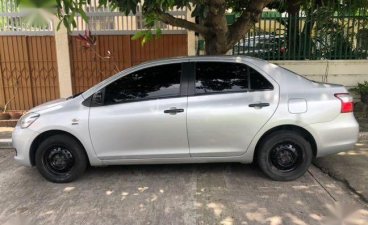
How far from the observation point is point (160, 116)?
4871mm

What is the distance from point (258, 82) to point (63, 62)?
5.08 meters

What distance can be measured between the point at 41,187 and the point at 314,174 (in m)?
3.45

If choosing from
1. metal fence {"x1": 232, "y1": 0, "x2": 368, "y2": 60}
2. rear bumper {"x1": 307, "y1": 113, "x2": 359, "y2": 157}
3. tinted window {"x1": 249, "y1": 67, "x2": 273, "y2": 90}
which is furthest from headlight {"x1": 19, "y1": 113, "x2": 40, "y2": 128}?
metal fence {"x1": 232, "y1": 0, "x2": 368, "y2": 60}

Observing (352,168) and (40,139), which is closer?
(40,139)

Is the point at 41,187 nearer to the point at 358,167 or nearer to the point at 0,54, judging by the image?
the point at 358,167

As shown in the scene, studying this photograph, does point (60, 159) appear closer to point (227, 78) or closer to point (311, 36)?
point (227, 78)

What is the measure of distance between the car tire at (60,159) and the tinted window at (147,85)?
2.31ft

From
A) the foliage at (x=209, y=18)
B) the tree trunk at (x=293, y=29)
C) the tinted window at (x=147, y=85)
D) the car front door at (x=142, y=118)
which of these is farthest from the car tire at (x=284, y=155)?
the tree trunk at (x=293, y=29)

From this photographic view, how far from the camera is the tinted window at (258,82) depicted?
4.97m

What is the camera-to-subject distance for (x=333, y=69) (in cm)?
842

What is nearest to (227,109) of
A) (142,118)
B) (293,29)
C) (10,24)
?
(142,118)

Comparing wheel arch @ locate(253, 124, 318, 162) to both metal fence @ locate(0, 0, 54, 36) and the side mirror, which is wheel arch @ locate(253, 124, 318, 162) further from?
metal fence @ locate(0, 0, 54, 36)

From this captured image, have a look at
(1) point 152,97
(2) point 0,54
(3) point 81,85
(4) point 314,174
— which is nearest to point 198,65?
(1) point 152,97

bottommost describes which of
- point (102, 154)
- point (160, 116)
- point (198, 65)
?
point (102, 154)
